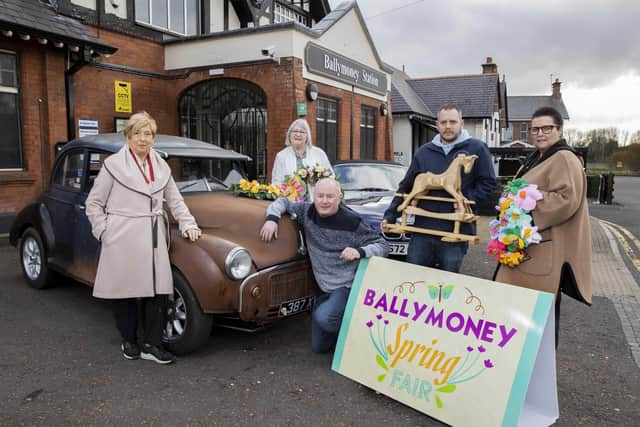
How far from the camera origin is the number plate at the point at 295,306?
12.0 ft

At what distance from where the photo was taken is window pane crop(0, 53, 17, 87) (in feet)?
27.6

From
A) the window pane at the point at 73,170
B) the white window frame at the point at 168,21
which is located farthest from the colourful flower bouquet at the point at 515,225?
the white window frame at the point at 168,21

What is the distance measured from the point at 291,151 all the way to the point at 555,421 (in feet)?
9.91

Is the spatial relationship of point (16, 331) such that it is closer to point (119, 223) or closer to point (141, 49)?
point (119, 223)

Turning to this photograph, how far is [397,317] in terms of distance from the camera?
3.17m

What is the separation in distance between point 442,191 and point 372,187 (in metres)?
3.47

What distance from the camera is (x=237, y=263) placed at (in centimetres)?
341

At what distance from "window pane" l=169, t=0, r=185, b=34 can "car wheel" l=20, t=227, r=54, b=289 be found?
823 centimetres

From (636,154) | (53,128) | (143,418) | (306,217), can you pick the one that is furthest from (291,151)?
(636,154)

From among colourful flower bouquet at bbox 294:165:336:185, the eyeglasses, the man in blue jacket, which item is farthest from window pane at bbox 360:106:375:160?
the eyeglasses

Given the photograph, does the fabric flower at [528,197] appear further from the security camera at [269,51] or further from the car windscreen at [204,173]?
the security camera at [269,51]

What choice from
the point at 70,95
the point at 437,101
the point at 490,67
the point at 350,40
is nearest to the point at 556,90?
the point at 490,67

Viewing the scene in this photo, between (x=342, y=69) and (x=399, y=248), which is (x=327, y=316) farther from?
(x=342, y=69)

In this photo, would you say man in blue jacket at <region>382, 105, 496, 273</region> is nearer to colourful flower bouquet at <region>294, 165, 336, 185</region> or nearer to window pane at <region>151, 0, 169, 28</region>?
colourful flower bouquet at <region>294, 165, 336, 185</region>
